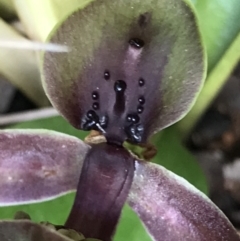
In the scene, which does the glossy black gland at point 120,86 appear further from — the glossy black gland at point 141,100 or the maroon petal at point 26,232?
the maroon petal at point 26,232

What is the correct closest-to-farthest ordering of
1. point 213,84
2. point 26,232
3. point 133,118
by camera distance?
point 26,232
point 133,118
point 213,84

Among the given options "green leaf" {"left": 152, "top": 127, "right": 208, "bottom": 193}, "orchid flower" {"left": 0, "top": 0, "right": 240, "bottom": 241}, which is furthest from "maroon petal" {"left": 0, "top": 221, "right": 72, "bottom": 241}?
"green leaf" {"left": 152, "top": 127, "right": 208, "bottom": 193}

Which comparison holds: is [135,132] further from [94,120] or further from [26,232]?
[26,232]

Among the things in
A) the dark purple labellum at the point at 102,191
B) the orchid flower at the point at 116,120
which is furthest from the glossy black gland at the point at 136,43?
the dark purple labellum at the point at 102,191

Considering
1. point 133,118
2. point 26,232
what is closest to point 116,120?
point 133,118

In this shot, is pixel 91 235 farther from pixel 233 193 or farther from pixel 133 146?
pixel 233 193

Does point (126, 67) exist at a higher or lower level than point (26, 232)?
higher

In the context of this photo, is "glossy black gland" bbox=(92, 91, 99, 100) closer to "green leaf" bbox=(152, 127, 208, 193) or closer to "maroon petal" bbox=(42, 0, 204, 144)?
"maroon petal" bbox=(42, 0, 204, 144)
